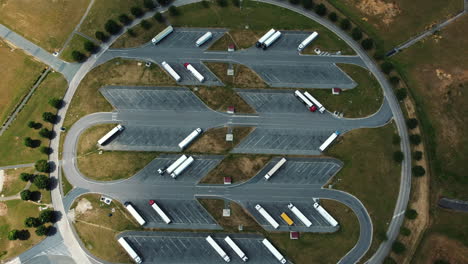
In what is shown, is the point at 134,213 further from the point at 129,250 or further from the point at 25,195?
the point at 25,195

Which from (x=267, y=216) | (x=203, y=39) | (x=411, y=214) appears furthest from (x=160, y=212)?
(x=411, y=214)

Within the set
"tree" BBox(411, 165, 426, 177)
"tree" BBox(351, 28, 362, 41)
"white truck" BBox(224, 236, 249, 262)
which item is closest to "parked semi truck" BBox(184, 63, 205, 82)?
"white truck" BBox(224, 236, 249, 262)

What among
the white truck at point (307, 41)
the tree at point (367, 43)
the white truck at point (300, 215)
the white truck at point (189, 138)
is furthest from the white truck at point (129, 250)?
the tree at point (367, 43)

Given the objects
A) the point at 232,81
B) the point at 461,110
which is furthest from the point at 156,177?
the point at 461,110

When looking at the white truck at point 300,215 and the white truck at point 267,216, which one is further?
the white truck at point 300,215

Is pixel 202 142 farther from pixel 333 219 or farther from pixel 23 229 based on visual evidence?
pixel 23 229

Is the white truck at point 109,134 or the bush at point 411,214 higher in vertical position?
the white truck at point 109,134

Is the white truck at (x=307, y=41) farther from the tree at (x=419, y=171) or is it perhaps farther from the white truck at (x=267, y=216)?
the white truck at (x=267, y=216)
